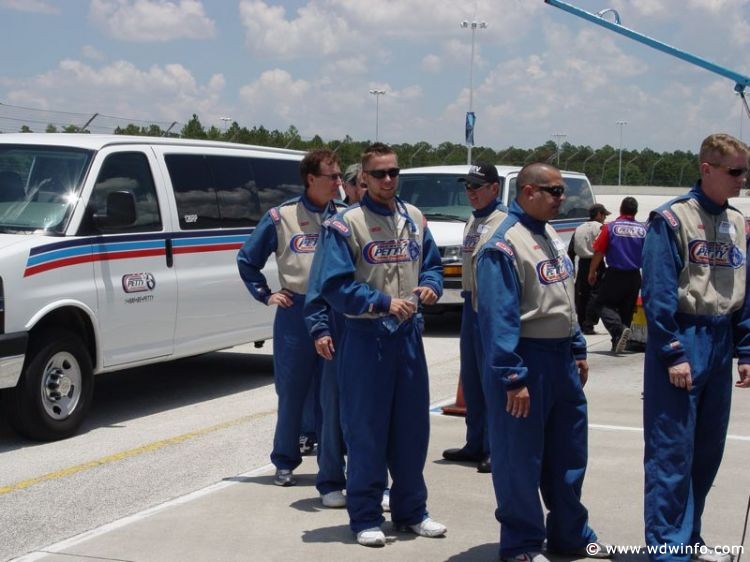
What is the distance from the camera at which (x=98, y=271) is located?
A: 8.26 meters

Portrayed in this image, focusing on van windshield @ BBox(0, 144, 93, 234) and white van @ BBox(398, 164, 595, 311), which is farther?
white van @ BBox(398, 164, 595, 311)

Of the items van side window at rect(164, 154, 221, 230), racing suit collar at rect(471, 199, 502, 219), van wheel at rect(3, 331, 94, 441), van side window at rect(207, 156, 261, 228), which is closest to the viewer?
racing suit collar at rect(471, 199, 502, 219)

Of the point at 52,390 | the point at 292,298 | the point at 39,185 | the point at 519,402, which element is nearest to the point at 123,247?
the point at 39,185

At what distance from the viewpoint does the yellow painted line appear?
22.6ft

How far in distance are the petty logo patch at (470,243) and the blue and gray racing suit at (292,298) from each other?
914mm

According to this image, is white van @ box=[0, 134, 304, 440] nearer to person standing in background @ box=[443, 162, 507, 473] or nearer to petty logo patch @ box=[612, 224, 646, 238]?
person standing in background @ box=[443, 162, 507, 473]

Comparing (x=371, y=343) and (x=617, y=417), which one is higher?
(x=371, y=343)

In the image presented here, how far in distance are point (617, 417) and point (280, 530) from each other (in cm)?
384

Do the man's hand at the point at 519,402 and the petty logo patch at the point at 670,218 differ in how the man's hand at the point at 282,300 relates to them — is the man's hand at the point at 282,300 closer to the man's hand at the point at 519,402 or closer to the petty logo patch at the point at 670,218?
the man's hand at the point at 519,402

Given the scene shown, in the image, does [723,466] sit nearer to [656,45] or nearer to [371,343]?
[371,343]

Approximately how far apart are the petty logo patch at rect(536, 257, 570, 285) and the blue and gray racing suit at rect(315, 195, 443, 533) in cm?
84

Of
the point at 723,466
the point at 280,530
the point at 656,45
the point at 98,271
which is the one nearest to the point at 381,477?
the point at 280,530

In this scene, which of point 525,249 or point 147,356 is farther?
point 147,356

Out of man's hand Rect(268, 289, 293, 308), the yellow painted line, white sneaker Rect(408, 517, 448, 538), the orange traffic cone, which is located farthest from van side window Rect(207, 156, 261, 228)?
white sneaker Rect(408, 517, 448, 538)
